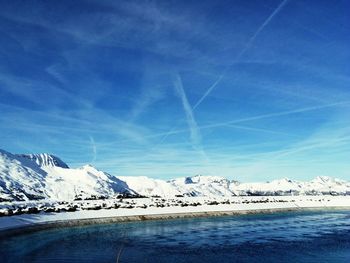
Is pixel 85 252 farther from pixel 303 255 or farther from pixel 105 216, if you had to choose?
pixel 105 216

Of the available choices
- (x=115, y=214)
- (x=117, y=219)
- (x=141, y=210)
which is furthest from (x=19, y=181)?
(x=117, y=219)

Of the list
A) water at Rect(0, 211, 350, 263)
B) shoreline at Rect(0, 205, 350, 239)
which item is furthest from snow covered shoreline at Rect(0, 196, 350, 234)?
water at Rect(0, 211, 350, 263)

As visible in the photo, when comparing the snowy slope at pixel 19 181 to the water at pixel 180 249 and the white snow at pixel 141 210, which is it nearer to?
the white snow at pixel 141 210

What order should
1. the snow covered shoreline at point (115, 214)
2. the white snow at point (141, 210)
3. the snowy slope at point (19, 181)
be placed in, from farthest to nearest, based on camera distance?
the snowy slope at point (19, 181) → the white snow at point (141, 210) → the snow covered shoreline at point (115, 214)

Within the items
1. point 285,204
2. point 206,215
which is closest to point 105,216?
point 206,215

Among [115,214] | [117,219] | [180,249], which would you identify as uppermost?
[115,214]

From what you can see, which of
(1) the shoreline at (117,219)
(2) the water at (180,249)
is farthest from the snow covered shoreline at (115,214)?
(2) the water at (180,249)

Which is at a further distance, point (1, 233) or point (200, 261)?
point (1, 233)

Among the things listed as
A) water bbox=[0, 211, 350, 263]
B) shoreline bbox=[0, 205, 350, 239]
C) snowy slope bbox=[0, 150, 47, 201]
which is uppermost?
snowy slope bbox=[0, 150, 47, 201]

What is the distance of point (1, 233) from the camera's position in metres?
50.0

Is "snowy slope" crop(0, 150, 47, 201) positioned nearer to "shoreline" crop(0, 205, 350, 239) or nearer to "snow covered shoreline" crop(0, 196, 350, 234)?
"snow covered shoreline" crop(0, 196, 350, 234)

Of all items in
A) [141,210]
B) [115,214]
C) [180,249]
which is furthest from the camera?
[141,210]

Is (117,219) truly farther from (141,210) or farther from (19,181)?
(19,181)

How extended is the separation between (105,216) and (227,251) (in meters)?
47.0
